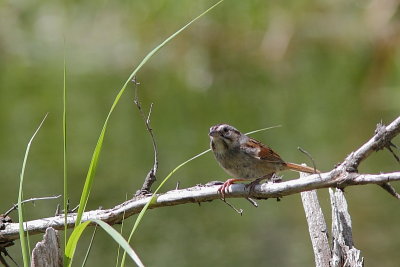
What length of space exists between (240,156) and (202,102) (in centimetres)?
1458

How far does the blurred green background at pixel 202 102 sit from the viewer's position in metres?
13.4

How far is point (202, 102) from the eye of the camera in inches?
861

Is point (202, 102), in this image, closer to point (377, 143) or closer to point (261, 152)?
point (261, 152)

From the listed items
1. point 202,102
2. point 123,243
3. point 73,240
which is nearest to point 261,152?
point 73,240

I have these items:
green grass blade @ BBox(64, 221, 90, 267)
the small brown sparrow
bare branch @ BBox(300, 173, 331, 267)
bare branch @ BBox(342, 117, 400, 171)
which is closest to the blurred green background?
the small brown sparrow

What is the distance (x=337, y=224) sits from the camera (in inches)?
231

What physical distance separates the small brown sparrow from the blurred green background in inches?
176

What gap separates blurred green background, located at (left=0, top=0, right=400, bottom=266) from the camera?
1338 centimetres

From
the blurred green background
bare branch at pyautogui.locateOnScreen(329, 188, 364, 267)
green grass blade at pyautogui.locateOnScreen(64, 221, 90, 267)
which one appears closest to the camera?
green grass blade at pyautogui.locateOnScreen(64, 221, 90, 267)

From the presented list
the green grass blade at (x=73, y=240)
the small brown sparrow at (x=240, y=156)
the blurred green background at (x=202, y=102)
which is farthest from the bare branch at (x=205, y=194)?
the blurred green background at (x=202, y=102)

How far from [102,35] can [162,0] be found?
4458 mm

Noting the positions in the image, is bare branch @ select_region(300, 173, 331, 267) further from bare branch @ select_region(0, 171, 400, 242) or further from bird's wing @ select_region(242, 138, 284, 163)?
bird's wing @ select_region(242, 138, 284, 163)

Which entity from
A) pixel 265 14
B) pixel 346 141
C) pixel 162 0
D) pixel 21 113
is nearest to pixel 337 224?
pixel 346 141

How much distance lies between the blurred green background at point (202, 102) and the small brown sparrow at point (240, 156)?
4.47 metres
